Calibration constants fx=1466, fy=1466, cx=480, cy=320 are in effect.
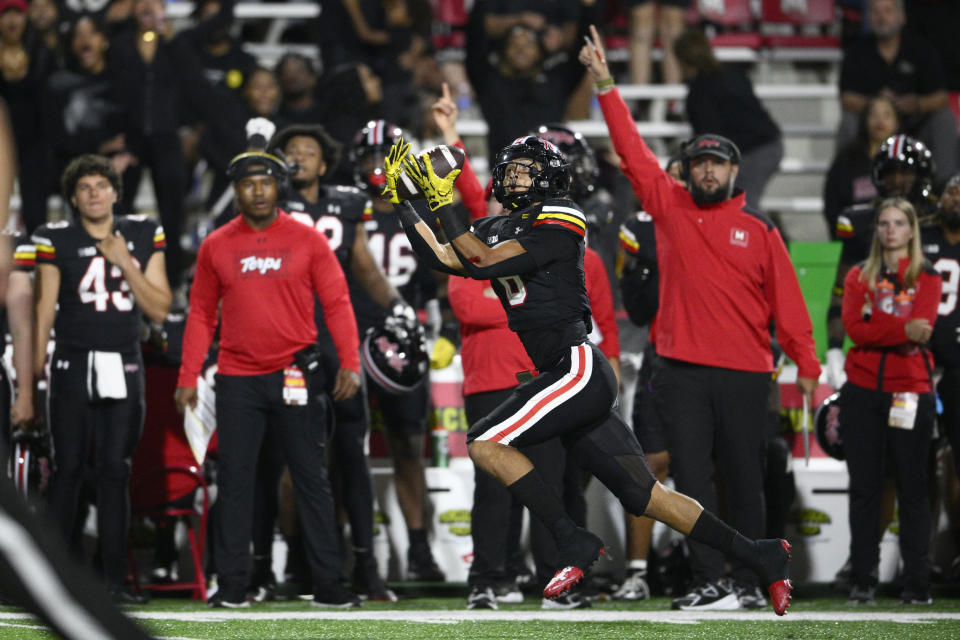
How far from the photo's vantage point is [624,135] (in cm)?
662

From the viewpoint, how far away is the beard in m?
6.62

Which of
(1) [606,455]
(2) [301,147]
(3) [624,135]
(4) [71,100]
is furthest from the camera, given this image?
(4) [71,100]

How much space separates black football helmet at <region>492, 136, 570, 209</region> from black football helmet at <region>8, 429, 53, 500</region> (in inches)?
111

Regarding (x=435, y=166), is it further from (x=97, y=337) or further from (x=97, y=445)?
(x=97, y=445)

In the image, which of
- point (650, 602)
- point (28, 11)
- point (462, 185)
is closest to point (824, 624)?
point (650, 602)

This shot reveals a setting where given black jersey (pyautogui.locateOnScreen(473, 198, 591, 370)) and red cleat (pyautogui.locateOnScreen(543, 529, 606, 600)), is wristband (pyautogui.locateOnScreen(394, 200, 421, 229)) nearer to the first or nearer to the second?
black jersey (pyautogui.locateOnScreen(473, 198, 591, 370))

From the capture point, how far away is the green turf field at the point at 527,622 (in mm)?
5488

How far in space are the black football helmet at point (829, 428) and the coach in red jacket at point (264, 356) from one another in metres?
2.48

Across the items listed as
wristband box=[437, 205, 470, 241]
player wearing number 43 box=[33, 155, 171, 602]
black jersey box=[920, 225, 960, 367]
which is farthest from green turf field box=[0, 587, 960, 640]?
wristband box=[437, 205, 470, 241]

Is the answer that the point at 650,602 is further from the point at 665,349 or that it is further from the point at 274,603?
the point at 274,603

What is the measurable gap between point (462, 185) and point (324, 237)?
698mm

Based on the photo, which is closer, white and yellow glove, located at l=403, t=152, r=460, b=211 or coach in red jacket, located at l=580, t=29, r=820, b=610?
white and yellow glove, located at l=403, t=152, r=460, b=211

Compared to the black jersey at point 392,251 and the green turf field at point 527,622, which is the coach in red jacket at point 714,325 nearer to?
the green turf field at point 527,622

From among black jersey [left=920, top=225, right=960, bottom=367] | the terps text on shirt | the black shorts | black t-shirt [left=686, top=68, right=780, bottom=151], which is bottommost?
the black shorts
